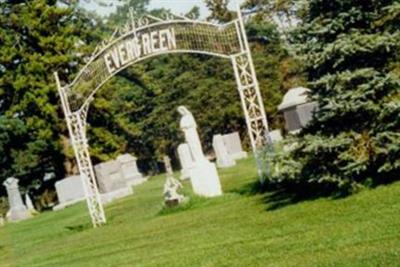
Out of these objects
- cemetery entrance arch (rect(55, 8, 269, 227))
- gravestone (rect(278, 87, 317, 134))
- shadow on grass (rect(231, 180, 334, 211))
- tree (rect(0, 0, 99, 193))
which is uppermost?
tree (rect(0, 0, 99, 193))

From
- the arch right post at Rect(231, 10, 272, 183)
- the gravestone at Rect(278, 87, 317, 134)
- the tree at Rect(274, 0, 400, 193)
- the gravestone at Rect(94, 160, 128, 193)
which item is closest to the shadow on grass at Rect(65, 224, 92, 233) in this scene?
the arch right post at Rect(231, 10, 272, 183)

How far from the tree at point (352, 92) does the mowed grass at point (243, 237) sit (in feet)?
1.70

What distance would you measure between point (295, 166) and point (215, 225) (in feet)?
5.85

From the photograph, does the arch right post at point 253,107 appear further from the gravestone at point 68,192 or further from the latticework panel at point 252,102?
the gravestone at point 68,192

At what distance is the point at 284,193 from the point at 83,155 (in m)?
7.00

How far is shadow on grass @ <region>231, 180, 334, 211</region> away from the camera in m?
11.0

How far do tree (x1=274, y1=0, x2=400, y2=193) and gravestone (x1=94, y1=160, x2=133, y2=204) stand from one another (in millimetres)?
16673

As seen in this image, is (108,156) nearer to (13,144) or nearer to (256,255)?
(13,144)

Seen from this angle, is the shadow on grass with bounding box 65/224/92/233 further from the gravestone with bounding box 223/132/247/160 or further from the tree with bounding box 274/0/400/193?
the gravestone with bounding box 223/132/247/160

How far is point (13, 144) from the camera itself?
39.6 m

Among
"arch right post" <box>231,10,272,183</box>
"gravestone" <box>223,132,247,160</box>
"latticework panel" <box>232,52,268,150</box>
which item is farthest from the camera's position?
"gravestone" <box>223,132,247,160</box>

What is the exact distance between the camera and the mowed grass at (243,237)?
6.87 metres

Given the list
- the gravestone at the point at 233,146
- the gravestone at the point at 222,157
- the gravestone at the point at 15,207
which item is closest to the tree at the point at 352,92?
the gravestone at the point at 222,157

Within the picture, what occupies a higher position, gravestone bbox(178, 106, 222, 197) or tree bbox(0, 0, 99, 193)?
tree bbox(0, 0, 99, 193)
